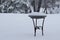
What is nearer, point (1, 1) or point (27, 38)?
point (27, 38)

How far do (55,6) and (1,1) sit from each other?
5.05 m

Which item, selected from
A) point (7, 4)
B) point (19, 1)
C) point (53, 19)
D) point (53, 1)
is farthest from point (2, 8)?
point (53, 19)

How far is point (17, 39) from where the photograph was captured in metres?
3.46

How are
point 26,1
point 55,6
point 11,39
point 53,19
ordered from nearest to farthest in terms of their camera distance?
point 11,39
point 53,19
point 26,1
point 55,6

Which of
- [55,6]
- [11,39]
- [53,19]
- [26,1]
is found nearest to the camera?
[11,39]

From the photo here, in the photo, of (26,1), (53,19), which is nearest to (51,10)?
(26,1)

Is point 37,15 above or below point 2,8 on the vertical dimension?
above

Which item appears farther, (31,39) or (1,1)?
(1,1)

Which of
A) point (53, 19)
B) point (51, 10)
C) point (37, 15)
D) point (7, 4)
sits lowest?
point (51, 10)

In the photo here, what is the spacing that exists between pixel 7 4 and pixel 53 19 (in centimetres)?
737

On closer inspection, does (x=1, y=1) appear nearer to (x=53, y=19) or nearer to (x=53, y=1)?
(x=53, y=1)

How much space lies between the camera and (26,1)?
12859mm

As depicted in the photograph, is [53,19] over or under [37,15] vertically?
under

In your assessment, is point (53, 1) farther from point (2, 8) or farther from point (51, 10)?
point (2, 8)
